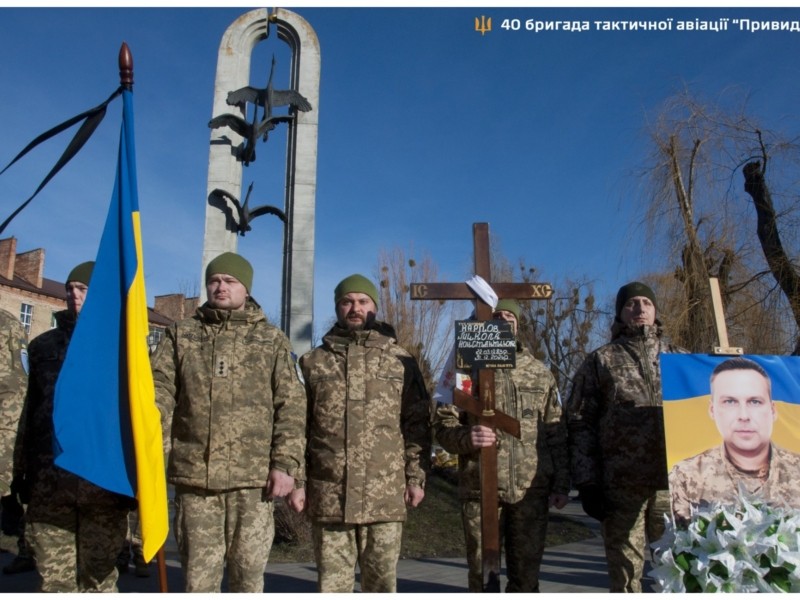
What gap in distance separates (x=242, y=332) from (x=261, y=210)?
6.00 metres

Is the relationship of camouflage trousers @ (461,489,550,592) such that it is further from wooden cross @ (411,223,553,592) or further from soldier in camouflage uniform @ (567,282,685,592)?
soldier in camouflage uniform @ (567,282,685,592)

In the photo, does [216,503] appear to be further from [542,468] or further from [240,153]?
[240,153]

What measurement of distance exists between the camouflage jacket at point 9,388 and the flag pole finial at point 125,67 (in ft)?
4.62

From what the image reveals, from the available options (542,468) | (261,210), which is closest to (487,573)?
(542,468)

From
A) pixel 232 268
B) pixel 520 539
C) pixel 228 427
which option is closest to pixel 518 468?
pixel 520 539

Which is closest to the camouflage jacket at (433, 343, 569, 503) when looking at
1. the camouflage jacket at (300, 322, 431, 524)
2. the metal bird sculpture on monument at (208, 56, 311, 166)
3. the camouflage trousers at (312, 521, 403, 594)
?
the camouflage jacket at (300, 322, 431, 524)

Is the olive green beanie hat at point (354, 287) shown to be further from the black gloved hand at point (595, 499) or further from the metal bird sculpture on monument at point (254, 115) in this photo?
the metal bird sculpture on monument at point (254, 115)

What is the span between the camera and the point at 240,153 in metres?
9.38

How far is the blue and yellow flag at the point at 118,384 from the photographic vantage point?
320cm

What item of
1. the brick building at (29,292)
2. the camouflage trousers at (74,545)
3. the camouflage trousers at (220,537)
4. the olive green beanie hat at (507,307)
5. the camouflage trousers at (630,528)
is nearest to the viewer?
the camouflage trousers at (220,537)

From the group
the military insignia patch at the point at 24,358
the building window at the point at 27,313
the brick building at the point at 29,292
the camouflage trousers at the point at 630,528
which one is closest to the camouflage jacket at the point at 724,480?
the camouflage trousers at the point at 630,528

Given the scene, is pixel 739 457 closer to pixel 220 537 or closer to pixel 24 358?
pixel 220 537

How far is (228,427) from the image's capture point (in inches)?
137

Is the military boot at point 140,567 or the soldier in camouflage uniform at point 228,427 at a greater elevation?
the soldier in camouflage uniform at point 228,427
